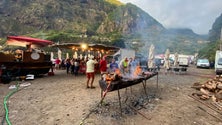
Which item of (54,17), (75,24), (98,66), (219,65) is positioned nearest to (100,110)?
(98,66)

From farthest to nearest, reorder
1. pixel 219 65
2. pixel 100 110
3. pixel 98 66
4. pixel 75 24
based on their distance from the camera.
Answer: pixel 75 24
pixel 219 65
pixel 98 66
pixel 100 110

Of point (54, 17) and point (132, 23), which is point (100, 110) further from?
point (54, 17)

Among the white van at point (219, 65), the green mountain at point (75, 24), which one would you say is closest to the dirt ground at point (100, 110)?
the white van at point (219, 65)

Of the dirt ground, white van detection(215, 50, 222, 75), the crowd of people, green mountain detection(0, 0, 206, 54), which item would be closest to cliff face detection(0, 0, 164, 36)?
green mountain detection(0, 0, 206, 54)

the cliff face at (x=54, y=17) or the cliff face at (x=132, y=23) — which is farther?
the cliff face at (x=54, y=17)

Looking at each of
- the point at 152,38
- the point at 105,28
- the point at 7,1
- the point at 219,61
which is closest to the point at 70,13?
the point at 105,28

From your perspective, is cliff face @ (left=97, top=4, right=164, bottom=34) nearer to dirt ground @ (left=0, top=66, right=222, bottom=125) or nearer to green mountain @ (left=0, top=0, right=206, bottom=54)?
green mountain @ (left=0, top=0, right=206, bottom=54)

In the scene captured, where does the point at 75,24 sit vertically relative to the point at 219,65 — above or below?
above

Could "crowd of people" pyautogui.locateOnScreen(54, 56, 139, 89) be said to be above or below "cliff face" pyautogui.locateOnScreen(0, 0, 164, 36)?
below

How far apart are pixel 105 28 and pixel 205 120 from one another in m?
133

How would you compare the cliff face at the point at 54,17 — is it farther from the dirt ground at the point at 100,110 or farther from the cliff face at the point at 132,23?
the dirt ground at the point at 100,110

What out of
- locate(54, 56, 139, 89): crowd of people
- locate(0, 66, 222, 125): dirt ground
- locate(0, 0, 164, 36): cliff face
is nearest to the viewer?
locate(0, 66, 222, 125): dirt ground

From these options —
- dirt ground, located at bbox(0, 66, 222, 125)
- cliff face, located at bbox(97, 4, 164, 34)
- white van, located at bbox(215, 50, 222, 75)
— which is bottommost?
dirt ground, located at bbox(0, 66, 222, 125)

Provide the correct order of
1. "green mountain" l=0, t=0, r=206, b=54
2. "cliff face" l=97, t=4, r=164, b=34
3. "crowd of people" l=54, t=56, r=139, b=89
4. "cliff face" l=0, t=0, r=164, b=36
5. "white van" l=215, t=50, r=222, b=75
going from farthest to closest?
"cliff face" l=0, t=0, r=164, b=36 < "green mountain" l=0, t=0, r=206, b=54 < "cliff face" l=97, t=4, r=164, b=34 < "white van" l=215, t=50, r=222, b=75 < "crowd of people" l=54, t=56, r=139, b=89
